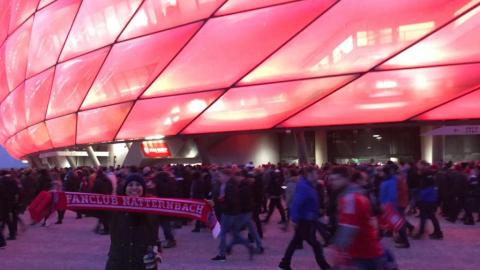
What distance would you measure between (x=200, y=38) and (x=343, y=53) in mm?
4625

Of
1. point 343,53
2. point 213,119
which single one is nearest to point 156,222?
point 343,53

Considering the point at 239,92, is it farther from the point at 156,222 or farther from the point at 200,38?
the point at 156,222

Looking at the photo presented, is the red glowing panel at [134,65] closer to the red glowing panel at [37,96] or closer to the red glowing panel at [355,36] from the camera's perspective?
the red glowing panel at [355,36]

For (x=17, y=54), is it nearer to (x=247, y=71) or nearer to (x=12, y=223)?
(x=247, y=71)

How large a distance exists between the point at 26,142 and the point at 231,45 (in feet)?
49.6

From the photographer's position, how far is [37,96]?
Answer: 27.9 meters

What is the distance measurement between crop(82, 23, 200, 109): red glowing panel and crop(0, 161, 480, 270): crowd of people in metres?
4.83

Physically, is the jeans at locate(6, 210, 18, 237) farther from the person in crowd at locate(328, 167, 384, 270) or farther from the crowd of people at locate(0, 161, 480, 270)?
the person in crowd at locate(328, 167, 384, 270)

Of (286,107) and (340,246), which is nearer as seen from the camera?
(340,246)

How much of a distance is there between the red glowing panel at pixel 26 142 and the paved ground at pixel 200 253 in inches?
689

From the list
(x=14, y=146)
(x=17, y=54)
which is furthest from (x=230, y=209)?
(x=14, y=146)

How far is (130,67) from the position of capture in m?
22.7

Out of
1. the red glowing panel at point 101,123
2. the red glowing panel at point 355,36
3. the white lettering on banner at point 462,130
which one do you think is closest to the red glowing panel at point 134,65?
the red glowing panel at point 101,123

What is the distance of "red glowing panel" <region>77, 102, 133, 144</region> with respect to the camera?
77.0 ft
